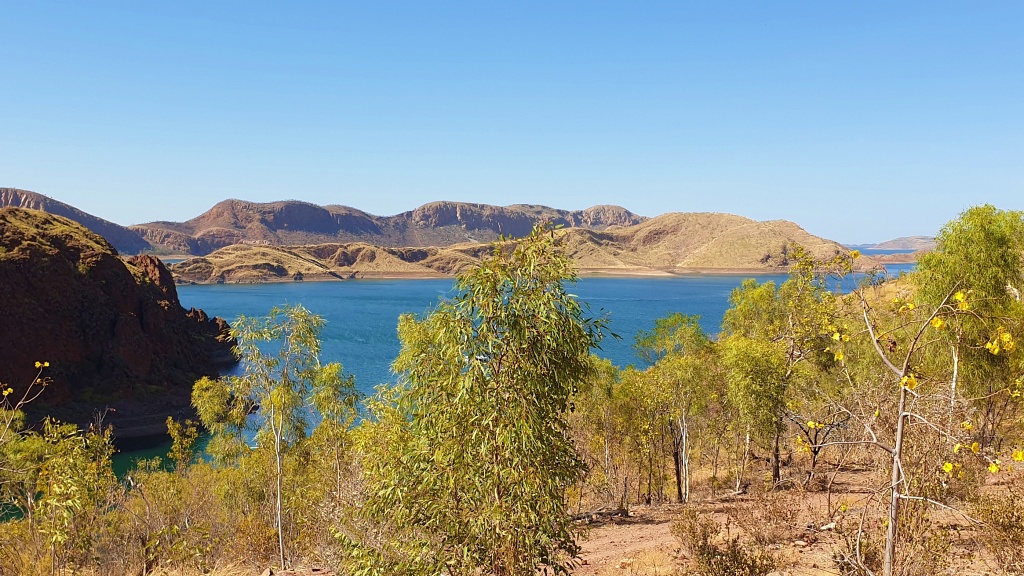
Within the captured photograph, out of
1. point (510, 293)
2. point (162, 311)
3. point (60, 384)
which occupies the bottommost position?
point (60, 384)

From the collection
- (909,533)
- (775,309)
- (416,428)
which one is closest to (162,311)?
(775,309)

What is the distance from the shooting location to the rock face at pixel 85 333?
71.2 metres

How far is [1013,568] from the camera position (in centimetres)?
1014

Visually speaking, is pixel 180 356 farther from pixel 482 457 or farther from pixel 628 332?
pixel 482 457

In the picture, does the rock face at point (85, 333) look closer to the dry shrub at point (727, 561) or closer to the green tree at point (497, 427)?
the green tree at point (497, 427)

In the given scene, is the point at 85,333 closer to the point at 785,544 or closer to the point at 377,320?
the point at 377,320

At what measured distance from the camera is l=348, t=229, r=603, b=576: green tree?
9086 mm

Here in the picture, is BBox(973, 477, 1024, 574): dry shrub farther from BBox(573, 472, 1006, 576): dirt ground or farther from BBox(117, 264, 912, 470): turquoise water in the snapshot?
BBox(117, 264, 912, 470): turquoise water

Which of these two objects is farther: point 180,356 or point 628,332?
point 628,332

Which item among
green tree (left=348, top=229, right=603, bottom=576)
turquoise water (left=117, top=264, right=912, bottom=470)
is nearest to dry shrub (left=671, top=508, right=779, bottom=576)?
green tree (left=348, top=229, right=603, bottom=576)

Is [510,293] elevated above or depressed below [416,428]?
above

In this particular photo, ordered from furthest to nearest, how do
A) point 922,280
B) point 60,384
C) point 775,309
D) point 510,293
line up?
point 60,384 → point 775,309 → point 922,280 → point 510,293

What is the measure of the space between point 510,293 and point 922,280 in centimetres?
2050

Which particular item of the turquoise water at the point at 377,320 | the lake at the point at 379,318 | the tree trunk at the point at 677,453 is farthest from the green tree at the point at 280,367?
the lake at the point at 379,318
